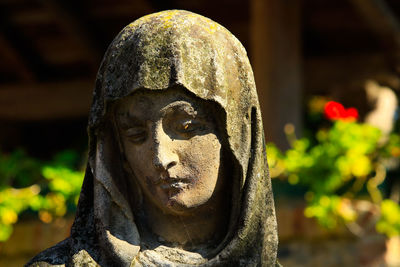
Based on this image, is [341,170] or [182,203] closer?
[182,203]

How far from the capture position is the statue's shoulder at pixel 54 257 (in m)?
3.31

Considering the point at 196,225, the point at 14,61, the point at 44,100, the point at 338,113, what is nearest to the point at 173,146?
the point at 196,225

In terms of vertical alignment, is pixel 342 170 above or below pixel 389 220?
above

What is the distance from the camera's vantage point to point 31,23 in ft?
31.3

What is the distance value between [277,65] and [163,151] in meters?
4.53

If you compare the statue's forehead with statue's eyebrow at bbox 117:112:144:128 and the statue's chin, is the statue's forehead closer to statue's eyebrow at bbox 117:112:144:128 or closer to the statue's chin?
statue's eyebrow at bbox 117:112:144:128

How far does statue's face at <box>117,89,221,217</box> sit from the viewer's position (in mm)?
3232

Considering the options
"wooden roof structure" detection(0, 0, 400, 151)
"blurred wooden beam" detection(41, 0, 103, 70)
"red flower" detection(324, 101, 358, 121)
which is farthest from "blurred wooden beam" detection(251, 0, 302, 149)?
"blurred wooden beam" detection(41, 0, 103, 70)

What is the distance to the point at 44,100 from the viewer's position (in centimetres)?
1007

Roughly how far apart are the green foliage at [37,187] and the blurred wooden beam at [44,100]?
7.31 feet

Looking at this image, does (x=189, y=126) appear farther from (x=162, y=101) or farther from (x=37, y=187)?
(x=37, y=187)

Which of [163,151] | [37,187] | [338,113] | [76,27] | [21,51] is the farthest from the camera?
[21,51]

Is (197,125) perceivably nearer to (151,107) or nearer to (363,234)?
(151,107)

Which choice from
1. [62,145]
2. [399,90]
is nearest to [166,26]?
[399,90]
